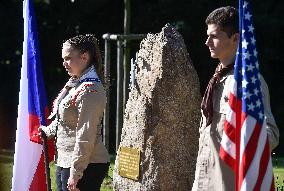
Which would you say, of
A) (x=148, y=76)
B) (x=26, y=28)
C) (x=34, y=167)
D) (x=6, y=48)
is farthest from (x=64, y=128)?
(x=6, y=48)

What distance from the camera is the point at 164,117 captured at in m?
6.69

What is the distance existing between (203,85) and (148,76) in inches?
495

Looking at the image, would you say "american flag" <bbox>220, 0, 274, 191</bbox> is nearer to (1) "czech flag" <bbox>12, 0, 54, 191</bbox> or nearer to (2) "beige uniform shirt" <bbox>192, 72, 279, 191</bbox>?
(2) "beige uniform shirt" <bbox>192, 72, 279, 191</bbox>

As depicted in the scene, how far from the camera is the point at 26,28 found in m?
6.21

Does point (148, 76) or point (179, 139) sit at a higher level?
point (148, 76)

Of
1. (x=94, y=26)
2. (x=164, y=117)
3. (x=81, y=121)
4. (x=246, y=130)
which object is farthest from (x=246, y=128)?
(x=94, y=26)

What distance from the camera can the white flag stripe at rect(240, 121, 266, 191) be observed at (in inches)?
147

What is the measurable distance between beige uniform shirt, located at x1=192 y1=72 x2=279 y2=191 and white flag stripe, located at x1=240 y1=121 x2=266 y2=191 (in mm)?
66

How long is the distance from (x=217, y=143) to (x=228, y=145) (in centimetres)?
11

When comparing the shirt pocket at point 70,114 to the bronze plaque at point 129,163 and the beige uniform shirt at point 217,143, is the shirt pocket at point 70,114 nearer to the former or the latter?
the beige uniform shirt at point 217,143

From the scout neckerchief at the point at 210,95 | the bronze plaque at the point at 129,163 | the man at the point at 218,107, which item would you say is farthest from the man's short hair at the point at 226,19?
the bronze plaque at the point at 129,163

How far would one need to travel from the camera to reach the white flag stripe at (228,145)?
3797 millimetres

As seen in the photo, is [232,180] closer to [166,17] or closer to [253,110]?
[253,110]

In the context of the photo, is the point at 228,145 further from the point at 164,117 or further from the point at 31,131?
the point at 164,117
